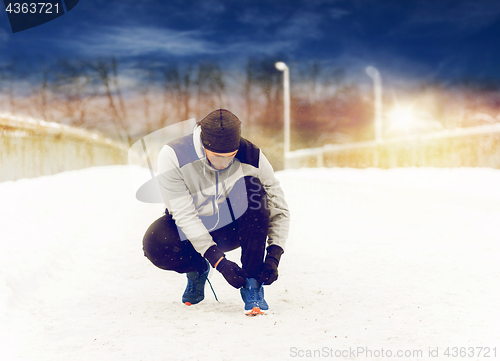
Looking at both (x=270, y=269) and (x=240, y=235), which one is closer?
(x=270, y=269)

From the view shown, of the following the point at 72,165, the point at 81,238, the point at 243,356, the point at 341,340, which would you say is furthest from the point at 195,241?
the point at 72,165

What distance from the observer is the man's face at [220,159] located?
2.59m

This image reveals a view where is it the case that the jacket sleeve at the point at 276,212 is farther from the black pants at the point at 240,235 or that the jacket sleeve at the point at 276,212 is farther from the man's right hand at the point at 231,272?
the man's right hand at the point at 231,272

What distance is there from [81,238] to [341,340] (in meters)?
4.05

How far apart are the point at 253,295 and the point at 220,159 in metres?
0.92

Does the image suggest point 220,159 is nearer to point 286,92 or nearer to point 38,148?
point 38,148

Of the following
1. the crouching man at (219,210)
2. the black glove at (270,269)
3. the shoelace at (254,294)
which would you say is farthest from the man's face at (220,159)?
the shoelace at (254,294)

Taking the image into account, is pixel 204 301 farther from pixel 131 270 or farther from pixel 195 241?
pixel 131 270

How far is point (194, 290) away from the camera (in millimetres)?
3033

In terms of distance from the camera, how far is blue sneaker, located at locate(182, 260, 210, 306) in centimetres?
300

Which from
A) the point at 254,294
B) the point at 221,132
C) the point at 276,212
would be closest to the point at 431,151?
the point at 276,212

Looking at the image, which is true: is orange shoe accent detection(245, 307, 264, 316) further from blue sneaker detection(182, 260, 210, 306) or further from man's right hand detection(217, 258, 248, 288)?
blue sneaker detection(182, 260, 210, 306)

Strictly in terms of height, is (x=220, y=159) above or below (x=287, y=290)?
above

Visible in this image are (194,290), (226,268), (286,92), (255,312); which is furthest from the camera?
(286,92)
